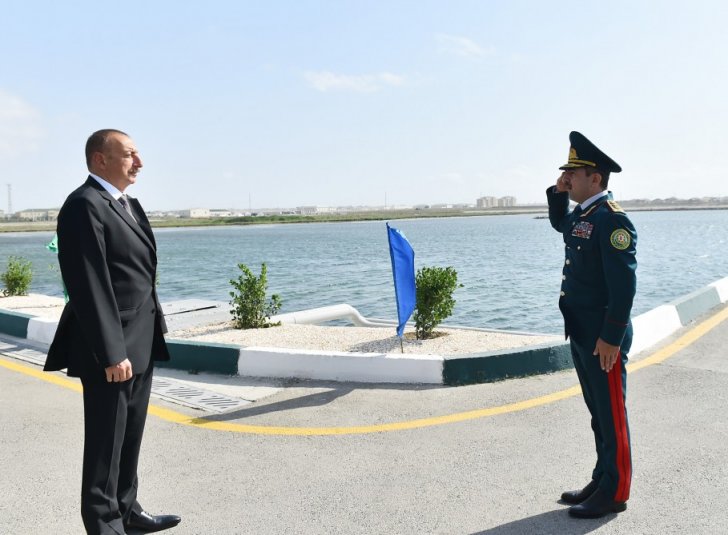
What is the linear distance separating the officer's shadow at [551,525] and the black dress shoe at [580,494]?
0.40 ft

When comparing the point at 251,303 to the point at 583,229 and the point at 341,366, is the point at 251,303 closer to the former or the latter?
the point at 341,366

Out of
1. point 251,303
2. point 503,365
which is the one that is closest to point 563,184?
point 503,365

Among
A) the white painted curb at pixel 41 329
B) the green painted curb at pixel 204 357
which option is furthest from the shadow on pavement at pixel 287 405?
the white painted curb at pixel 41 329

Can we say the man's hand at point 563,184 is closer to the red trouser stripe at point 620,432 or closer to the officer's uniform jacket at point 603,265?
the officer's uniform jacket at point 603,265

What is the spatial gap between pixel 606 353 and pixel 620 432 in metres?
0.46

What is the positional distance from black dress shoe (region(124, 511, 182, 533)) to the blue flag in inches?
142

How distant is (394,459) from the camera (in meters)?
4.18

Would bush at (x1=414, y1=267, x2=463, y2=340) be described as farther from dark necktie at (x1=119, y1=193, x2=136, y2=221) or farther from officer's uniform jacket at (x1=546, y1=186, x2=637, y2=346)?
dark necktie at (x1=119, y1=193, x2=136, y2=221)

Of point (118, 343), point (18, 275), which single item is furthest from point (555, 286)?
point (118, 343)

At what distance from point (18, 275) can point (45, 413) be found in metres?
9.18

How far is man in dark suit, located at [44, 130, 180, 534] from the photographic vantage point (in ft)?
9.66

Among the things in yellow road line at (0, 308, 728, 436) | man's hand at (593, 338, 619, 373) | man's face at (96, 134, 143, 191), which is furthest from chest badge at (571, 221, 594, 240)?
man's face at (96, 134, 143, 191)

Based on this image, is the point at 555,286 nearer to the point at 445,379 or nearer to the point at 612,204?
the point at 445,379

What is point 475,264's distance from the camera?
38844mm
